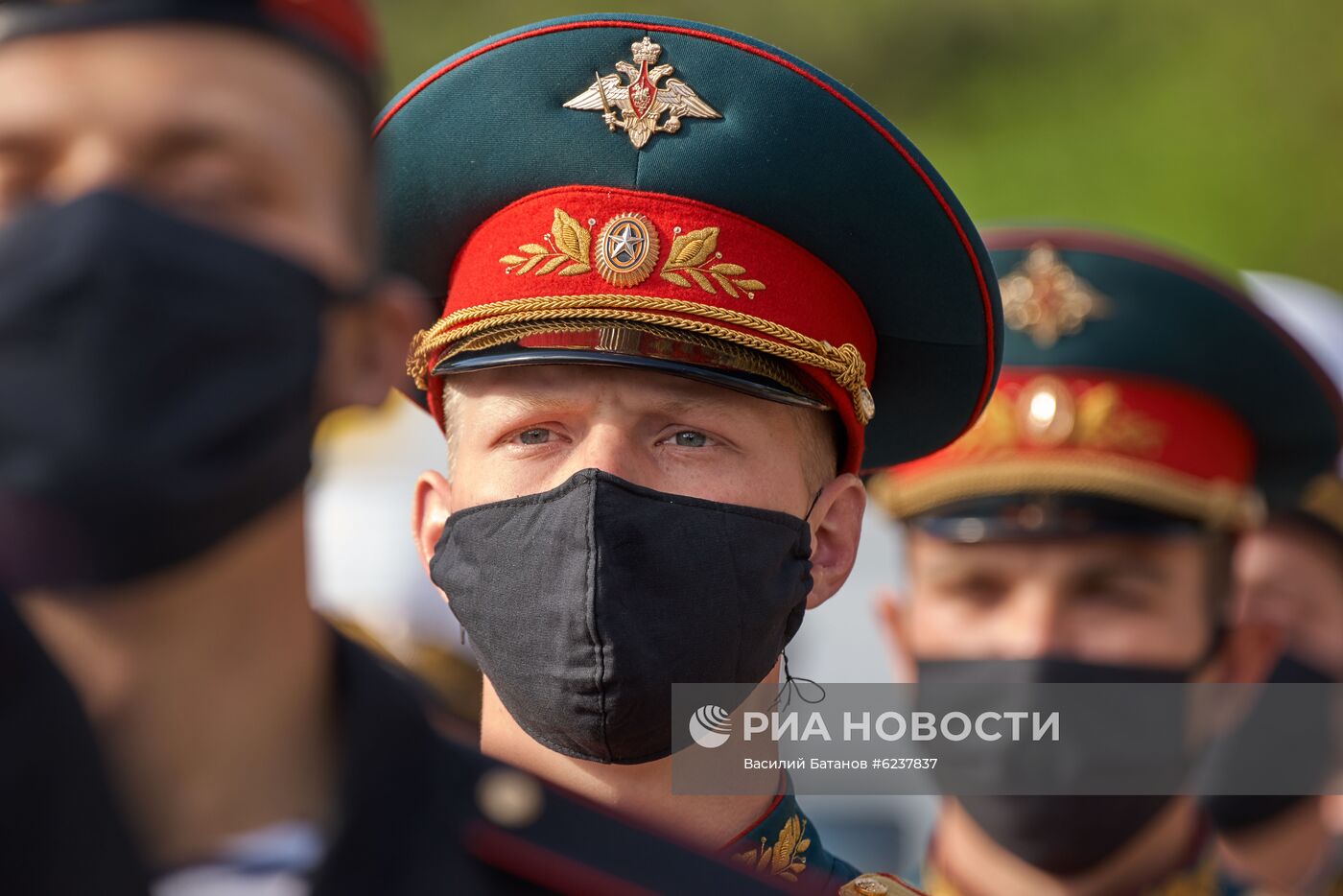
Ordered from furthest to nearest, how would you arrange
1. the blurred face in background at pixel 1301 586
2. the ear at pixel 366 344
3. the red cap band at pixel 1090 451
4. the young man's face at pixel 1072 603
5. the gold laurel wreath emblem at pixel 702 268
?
1. the blurred face in background at pixel 1301 586
2. the red cap band at pixel 1090 451
3. the young man's face at pixel 1072 603
4. the gold laurel wreath emblem at pixel 702 268
5. the ear at pixel 366 344

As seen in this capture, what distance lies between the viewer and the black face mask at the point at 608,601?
2.61 meters

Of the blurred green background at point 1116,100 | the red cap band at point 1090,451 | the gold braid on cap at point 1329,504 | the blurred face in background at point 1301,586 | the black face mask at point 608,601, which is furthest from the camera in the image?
the blurred green background at point 1116,100

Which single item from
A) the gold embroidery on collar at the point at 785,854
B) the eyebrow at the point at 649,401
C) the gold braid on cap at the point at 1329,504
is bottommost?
the gold embroidery on collar at the point at 785,854

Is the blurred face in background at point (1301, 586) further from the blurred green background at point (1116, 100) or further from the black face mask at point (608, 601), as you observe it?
the blurred green background at point (1116, 100)

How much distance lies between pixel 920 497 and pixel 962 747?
624 millimetres

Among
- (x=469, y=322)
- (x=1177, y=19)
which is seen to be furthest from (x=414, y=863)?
(x=1177, y=19)

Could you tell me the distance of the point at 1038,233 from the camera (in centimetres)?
483

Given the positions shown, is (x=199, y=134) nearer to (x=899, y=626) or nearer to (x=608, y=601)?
(x=608, y=601)

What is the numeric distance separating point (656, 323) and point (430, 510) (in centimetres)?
49

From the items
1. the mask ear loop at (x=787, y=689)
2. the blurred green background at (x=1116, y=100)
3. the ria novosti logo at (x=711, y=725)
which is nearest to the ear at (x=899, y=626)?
the mask ear loop at (x=787, y=689)

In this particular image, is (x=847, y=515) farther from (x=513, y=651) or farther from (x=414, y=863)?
(x=414, y=863)

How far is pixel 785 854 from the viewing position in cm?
291

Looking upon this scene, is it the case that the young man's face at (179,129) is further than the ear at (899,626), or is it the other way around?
the ear at (899,626)

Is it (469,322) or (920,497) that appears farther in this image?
(920,497)
